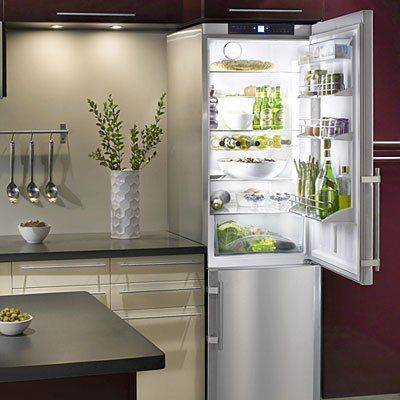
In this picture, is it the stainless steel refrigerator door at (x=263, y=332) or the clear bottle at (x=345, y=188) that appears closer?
the clear bottle at (x=345, y=188)

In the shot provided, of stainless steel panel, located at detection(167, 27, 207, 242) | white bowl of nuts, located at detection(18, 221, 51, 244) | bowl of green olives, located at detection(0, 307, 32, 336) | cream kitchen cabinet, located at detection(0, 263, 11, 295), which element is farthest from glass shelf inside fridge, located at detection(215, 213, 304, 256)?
bowl of green olives, located at detection(0, 307, 32, 336)

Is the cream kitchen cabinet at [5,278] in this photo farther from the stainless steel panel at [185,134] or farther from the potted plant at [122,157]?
the stainless steel panel at [185,134]

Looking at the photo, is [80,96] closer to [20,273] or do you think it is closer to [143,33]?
[143,33]

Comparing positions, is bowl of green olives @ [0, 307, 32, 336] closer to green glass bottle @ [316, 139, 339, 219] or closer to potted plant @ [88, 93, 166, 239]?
green glass bottle @ [316, 139, 339, 219]

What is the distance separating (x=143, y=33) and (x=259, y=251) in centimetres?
132

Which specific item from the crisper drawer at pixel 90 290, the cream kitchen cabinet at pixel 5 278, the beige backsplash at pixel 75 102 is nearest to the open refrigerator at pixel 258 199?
the beige backsplash at pixel 75 102

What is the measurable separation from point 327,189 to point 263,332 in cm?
78

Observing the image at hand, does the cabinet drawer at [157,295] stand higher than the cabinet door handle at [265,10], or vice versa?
the cabinet door handle at [265,10]

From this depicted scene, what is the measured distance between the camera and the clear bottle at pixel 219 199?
Result: 13.8ft

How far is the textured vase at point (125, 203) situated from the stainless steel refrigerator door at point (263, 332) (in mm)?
553

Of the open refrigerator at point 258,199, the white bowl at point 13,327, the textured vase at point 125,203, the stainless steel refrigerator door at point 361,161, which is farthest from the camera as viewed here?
the textured vase at point 125,203

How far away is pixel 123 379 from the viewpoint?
7.97 feet

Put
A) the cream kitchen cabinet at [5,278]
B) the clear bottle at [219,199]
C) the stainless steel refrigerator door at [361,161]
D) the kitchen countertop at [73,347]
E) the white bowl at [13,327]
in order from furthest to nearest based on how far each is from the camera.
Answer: the clear bottle at [219,199] < the cream kitchen cabinet at [5,278] < the stainless steel refrigerator door at [361,161] < the white bowl at [13,327] < the kitchen countertop at [73,347]

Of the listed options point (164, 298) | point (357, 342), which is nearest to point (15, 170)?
point (164, 298)
